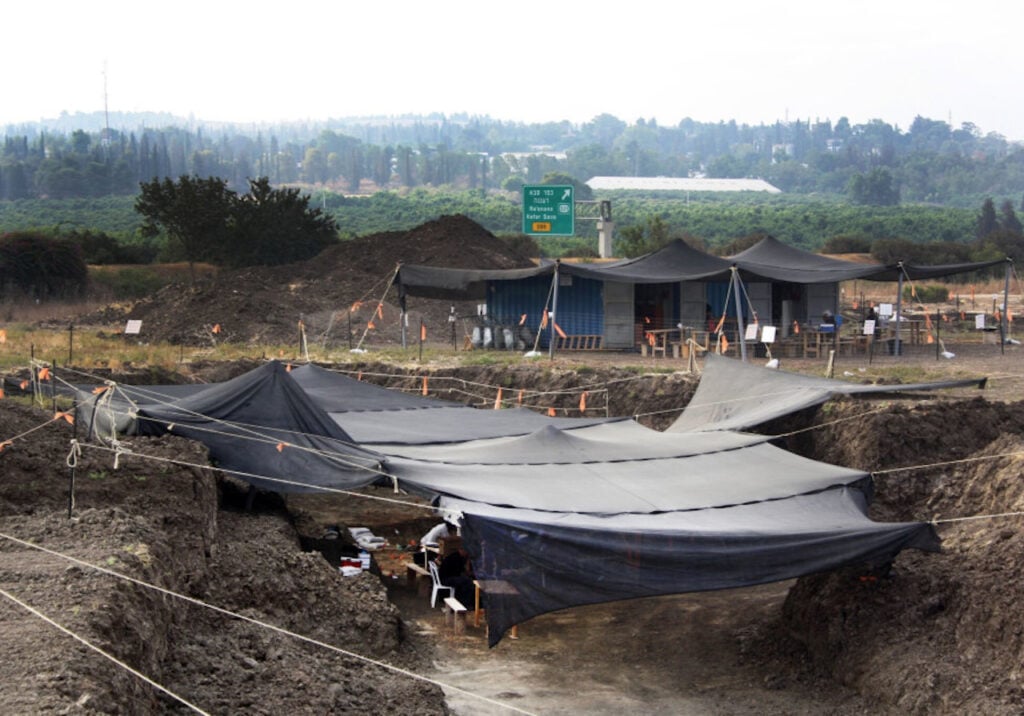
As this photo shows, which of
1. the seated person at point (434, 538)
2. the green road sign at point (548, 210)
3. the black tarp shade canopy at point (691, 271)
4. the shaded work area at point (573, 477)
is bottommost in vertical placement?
the seated person at point (434, 538)

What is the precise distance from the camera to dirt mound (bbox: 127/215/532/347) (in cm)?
Result: 4150

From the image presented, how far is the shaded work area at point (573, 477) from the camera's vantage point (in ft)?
47.2

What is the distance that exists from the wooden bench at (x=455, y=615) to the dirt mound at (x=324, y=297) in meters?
21.5

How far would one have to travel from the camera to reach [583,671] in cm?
1559

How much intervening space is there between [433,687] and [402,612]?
4617 mm

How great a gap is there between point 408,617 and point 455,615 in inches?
30.6

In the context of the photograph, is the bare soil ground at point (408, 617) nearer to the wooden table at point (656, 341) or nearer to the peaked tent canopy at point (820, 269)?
the peaked tent canopy at point (820, 269)

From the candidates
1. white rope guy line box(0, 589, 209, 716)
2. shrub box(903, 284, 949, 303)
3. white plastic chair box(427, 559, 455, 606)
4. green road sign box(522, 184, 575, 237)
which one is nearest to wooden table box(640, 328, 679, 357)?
green road sign box(522, 184, 575, 237)

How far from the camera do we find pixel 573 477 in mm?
17969

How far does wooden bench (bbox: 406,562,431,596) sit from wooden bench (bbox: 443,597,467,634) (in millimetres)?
1119

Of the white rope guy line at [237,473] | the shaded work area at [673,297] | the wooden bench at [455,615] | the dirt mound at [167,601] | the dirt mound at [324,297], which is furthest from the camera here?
the dirt mound at [324,297]

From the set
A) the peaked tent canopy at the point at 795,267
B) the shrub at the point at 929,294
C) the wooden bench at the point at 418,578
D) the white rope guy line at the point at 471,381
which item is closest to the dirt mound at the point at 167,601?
the wooden bench at the point at 418,578

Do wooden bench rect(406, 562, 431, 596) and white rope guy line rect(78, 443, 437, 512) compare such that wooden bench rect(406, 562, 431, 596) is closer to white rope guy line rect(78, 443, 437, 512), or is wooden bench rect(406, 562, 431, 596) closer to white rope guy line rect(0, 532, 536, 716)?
white rope guy line rect(78, 443, 437, 512)

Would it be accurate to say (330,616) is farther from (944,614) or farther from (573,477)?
(944,614)
